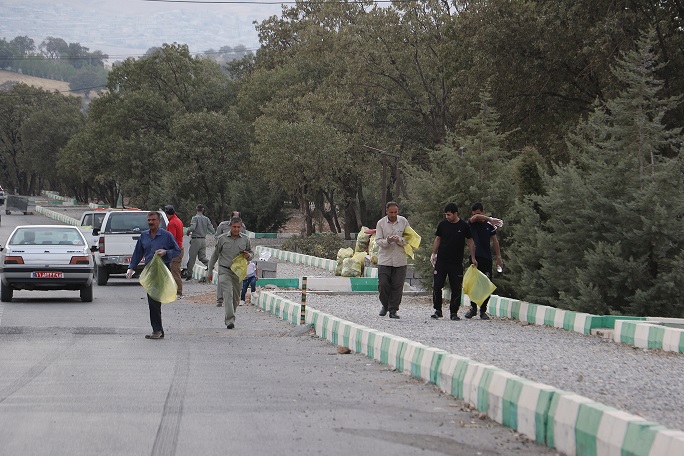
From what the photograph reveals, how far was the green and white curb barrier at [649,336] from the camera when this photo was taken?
15406mm

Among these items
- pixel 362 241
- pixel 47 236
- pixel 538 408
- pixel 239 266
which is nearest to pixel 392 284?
pixel 239 266

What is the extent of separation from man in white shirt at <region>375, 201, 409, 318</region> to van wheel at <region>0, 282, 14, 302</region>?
9741mm

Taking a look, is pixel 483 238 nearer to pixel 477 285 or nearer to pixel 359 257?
pixel 477 285

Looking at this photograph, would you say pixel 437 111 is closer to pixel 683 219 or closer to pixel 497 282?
pixel 497 282

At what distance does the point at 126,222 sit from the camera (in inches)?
1284

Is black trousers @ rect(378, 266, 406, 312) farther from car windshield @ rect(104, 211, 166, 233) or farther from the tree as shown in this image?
car windshield @ rect(104, 211, 166, 233)

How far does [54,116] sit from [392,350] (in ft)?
400

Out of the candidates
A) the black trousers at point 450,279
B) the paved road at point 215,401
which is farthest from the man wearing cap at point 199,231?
the paved road at point 215,401

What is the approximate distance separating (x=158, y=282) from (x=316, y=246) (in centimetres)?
3658

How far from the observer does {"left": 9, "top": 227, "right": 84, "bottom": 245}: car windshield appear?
26094 millimetres

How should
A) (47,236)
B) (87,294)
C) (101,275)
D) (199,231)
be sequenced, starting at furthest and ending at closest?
1. (101,275)
2. (199,231)
3. (47,236)
4. (87,294)

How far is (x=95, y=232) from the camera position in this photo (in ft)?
106

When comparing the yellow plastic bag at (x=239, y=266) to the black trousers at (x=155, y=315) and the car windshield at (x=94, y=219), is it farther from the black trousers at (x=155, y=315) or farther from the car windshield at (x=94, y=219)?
the car windshield at (x=94, y=219)

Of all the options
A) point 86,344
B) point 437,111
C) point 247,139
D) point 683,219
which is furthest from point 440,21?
point 86,344
